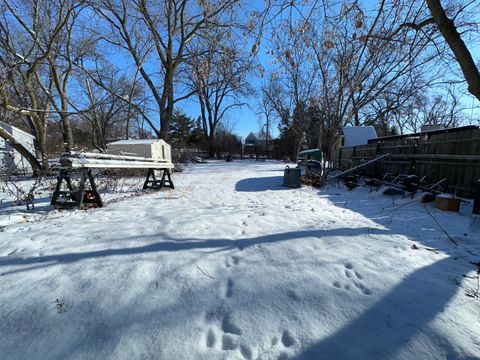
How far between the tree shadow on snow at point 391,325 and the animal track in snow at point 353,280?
0.16m

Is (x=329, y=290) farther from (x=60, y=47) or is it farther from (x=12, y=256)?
(x=60, y=47)

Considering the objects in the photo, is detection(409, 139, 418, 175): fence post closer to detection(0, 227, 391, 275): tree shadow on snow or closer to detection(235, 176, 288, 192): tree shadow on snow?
detection(235, 176, 288, 192): tree shadow on snow

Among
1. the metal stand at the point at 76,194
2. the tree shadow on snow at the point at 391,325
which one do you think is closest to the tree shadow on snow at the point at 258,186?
the metal stand at the point at 76,194

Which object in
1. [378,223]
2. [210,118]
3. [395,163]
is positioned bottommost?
[378,223]

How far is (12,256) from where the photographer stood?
2436 mm

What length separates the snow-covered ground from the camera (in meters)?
1.38

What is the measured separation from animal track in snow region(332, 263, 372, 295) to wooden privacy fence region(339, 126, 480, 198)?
5442 mm

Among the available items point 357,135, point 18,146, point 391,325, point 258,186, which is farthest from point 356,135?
point 18,146

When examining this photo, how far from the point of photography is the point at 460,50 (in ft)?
6.89

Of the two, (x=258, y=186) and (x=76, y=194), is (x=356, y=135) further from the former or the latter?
(x=76, y=194)

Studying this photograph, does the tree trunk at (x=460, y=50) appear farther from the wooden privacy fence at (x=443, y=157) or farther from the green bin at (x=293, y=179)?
the green bin at (x=293, y=179)

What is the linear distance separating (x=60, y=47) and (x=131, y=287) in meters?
19.2

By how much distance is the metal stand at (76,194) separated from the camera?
448cm

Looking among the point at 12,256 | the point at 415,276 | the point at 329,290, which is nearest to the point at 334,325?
the point at 329,290
